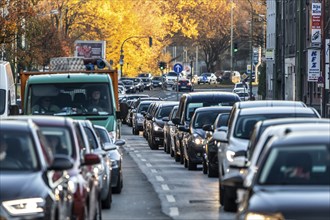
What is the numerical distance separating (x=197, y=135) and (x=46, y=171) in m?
18.2

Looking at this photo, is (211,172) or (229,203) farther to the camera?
(211,172)

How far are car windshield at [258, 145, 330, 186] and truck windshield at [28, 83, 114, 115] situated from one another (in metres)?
15.5

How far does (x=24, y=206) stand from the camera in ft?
40.2

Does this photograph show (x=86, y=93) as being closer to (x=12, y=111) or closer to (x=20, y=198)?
(x=12, y=111)

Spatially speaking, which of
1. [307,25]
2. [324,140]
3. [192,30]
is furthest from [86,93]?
[192,30]

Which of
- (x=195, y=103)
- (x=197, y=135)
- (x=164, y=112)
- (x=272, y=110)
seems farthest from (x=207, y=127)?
(x=164, y=112)

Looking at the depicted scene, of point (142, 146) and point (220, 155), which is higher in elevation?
point (220, 155)

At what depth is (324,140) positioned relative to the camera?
508 inches

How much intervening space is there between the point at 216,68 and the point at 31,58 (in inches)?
3318

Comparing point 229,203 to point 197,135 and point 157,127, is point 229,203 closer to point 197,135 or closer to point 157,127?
point 197,135

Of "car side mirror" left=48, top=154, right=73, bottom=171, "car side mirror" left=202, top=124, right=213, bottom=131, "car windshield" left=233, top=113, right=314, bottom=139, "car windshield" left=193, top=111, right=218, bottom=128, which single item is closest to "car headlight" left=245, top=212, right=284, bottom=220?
"car side mirror" left=48, top=154, right=73, bottom=171

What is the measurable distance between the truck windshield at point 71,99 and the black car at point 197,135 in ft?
11.7

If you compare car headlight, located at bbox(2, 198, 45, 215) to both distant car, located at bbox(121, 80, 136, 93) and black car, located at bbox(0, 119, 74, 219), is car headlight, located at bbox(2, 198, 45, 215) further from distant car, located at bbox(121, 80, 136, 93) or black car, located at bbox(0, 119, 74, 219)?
distant car, located at bbox(121, 80, 136, 93)

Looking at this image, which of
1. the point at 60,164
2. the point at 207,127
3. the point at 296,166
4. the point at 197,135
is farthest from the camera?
the point at 197,135
